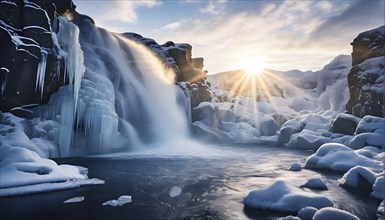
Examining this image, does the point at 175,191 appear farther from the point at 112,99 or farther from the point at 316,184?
the point at 112,99

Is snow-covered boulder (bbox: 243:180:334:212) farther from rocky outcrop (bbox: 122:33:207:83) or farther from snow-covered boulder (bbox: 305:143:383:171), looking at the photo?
rocky outcrop (bbox: 122:33:207:83)

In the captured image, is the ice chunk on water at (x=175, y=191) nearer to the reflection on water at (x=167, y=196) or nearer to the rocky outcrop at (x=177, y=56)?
the reflection on water at (x=167, y=196)

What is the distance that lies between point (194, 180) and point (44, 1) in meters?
16.9

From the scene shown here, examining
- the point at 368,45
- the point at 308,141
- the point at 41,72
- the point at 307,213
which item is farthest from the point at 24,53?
the point at 368,45

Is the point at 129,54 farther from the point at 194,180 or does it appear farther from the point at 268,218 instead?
the point at 268,218

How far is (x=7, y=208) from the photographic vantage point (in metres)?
7.95

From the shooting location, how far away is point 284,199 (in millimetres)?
8164

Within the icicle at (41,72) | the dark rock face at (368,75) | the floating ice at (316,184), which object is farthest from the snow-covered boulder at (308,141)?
the icicle at (41,72)

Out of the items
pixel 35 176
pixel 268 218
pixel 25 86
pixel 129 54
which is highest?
pixel 129 54

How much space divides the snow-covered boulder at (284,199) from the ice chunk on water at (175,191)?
2644 mm

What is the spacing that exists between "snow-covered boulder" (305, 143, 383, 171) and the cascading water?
14599 mm

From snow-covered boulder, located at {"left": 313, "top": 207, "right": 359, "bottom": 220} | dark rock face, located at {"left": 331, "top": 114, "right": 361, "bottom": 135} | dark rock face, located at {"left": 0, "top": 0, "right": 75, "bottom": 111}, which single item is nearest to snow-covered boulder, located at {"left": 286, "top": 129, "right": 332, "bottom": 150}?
dark rock face, located at {"left": 331, "top": 114, "right": 361, "bottom": 135}

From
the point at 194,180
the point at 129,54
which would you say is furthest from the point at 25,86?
the point at 129,54

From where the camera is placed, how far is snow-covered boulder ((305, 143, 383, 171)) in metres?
14.5
